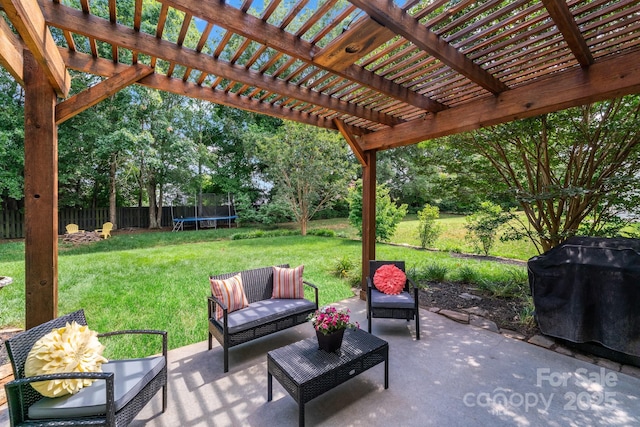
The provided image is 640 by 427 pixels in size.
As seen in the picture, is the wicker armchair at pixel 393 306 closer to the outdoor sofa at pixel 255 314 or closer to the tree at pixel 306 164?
the outdoor sofa at pixel 255 314

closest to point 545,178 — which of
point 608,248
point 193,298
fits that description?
point 608,248

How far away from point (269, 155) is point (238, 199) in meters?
3.68

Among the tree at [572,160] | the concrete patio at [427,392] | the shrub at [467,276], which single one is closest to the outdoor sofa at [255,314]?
the concrete patio at [427,392]

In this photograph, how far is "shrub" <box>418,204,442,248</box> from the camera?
8.17 metres

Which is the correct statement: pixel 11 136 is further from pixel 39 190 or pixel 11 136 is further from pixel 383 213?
pixel 383 213

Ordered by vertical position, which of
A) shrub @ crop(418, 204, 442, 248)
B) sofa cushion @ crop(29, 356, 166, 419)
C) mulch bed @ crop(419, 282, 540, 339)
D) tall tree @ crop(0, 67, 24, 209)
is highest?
tall tree @ crop(0, 67, 24, 209)

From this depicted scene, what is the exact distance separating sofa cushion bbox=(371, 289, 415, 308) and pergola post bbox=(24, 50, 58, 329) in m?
3.10

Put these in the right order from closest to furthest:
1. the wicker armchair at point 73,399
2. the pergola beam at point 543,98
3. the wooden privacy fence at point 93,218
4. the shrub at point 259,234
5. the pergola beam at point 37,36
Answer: the pergola beam at point 37,36 → the wicker armchair at point 73,399 → the pergola beam at point 543,98 → the wooden privacy fence at point 93,218 → the shrub at point 259,234

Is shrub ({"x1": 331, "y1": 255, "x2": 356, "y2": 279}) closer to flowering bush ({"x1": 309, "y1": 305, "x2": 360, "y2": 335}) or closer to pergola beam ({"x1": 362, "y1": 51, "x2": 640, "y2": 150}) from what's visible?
pergola beam ({"x1": 362, "y1": 51, "x2": 640, "y2": 150})

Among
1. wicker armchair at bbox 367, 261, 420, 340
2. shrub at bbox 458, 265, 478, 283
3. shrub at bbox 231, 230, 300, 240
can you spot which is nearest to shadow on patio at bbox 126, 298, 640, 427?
wicker armchair at bbox 367, 261, 420, 340

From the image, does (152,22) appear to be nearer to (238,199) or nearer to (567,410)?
(238,199)

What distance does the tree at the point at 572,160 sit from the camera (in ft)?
11.7

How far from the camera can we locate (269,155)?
1087 cm

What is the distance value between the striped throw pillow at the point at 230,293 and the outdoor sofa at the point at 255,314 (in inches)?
2.0
